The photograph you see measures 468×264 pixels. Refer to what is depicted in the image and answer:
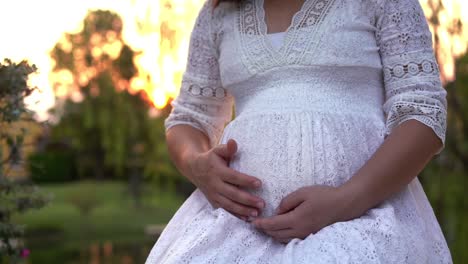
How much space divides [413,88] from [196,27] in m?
0.55

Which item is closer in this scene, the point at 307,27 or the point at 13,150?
the point at 307,27

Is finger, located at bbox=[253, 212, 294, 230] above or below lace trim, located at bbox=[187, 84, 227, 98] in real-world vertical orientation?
below

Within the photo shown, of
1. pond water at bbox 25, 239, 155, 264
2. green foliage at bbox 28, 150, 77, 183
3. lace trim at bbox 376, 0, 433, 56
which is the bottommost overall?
green foliage at bbox 28, 150, 77, 183

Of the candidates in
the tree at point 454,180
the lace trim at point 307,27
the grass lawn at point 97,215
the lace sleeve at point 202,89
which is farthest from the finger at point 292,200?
the grass lawn at point 97,215

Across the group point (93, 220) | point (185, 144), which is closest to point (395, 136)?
point (185, 144)

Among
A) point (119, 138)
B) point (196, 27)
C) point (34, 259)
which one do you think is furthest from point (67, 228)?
point (196, 27)

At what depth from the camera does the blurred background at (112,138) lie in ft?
7.92

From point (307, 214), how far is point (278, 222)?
5 centimetres

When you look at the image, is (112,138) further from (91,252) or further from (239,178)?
(239,178)

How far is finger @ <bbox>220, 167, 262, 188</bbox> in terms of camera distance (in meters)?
1.34

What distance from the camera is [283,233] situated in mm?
1264

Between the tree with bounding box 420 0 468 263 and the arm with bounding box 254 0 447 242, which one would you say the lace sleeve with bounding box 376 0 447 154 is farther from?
the tree with bounding box 420 0 468 263

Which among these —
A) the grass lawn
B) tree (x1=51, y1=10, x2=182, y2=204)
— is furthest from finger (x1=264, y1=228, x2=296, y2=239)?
the grass lawn

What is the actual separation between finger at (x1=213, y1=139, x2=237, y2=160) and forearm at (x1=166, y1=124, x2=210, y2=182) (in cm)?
12
